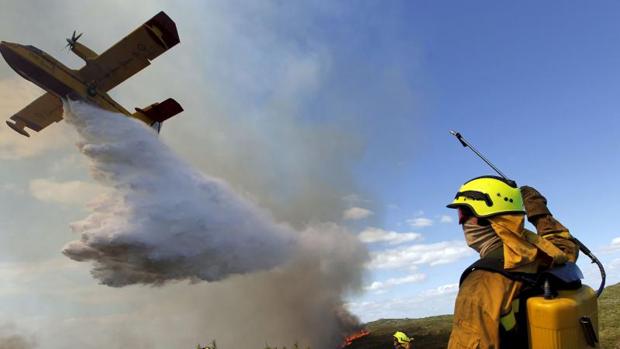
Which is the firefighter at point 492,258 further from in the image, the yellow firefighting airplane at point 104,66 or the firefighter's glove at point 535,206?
the yellow firefighting airplane at point 104,66

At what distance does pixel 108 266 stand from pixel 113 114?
374 inches

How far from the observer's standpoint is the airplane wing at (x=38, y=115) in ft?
112

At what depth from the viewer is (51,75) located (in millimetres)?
25203

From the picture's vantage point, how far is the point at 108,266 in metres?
25.0

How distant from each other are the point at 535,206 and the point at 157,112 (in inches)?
1134

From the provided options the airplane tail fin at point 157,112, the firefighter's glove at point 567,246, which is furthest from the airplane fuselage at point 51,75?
the firefighter's glove at point 567,246

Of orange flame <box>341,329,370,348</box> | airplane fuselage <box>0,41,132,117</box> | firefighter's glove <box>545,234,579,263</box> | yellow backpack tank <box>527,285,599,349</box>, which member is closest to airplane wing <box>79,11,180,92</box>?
airplane fuselage <box>0,41,132,117</box>

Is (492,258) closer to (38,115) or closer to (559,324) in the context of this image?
(559,324)

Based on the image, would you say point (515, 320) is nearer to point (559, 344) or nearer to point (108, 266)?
point (559, 344)

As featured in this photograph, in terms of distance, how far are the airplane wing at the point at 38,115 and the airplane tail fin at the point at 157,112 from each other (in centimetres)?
991

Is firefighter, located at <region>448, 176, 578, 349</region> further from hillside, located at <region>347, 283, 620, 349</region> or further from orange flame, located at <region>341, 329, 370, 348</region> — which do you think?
orange flame, located at <region>341, 329, 370, 348</region>

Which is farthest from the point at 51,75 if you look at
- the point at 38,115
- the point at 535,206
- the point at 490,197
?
the point at 490,197

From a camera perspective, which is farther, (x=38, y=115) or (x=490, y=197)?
(x=38, y=115)

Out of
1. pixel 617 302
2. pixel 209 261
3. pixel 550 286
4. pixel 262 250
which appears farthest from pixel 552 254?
pixel 617 302
